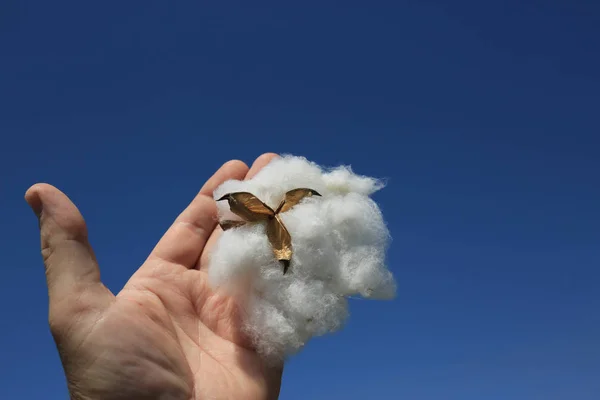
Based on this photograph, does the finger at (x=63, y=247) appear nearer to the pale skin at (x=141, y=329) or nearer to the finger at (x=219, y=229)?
the pale skin at (x=141, y=329)

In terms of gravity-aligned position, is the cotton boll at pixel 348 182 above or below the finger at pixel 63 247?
above

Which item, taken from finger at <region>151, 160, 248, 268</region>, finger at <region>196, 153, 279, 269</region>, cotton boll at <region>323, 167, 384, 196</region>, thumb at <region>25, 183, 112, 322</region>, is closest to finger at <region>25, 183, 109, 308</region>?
thumb at <region>25, 183, 112, 322</region>

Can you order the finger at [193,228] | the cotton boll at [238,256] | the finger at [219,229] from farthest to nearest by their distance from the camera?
1. the finger at [219,229]
2. the finger at [193,228]
3. the cotton boll at [238,256]

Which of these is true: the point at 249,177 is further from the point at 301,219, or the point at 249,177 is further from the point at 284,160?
the point at 301,219

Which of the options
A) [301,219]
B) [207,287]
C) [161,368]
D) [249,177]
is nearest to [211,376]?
[161,368]

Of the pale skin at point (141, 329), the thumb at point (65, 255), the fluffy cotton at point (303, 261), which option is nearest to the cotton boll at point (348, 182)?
the fluffy cotton at point (303, 261)

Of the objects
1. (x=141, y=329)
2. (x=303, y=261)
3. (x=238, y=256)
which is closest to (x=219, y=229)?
(x=238, y=256)
